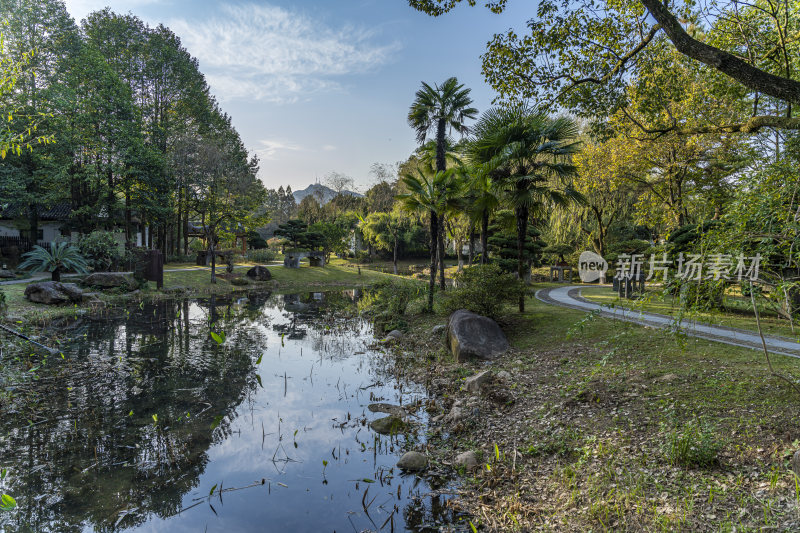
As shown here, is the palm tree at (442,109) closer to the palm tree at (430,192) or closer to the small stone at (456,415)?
the palm tree at (430,192)

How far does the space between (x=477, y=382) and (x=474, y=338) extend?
2.40 m

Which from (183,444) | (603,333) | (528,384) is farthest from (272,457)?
(603,333)

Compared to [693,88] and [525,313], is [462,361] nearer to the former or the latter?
[525,313]

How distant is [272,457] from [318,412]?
1.76 metres

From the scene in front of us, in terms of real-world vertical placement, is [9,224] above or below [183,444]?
above

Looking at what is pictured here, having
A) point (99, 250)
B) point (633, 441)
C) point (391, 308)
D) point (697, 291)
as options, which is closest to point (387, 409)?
point (633, 441)

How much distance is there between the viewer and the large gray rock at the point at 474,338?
1011 centimetres

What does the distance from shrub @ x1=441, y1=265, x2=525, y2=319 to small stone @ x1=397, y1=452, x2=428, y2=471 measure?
21.2ft

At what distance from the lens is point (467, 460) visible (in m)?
5.61

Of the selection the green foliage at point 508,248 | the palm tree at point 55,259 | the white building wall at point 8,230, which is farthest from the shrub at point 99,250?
the green foliage at point 508,248

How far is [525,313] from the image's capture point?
516 inches

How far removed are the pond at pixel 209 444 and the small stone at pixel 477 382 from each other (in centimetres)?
109

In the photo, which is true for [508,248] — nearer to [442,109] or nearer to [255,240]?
[442,109]

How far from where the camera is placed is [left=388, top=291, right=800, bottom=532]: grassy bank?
3.93 meters
